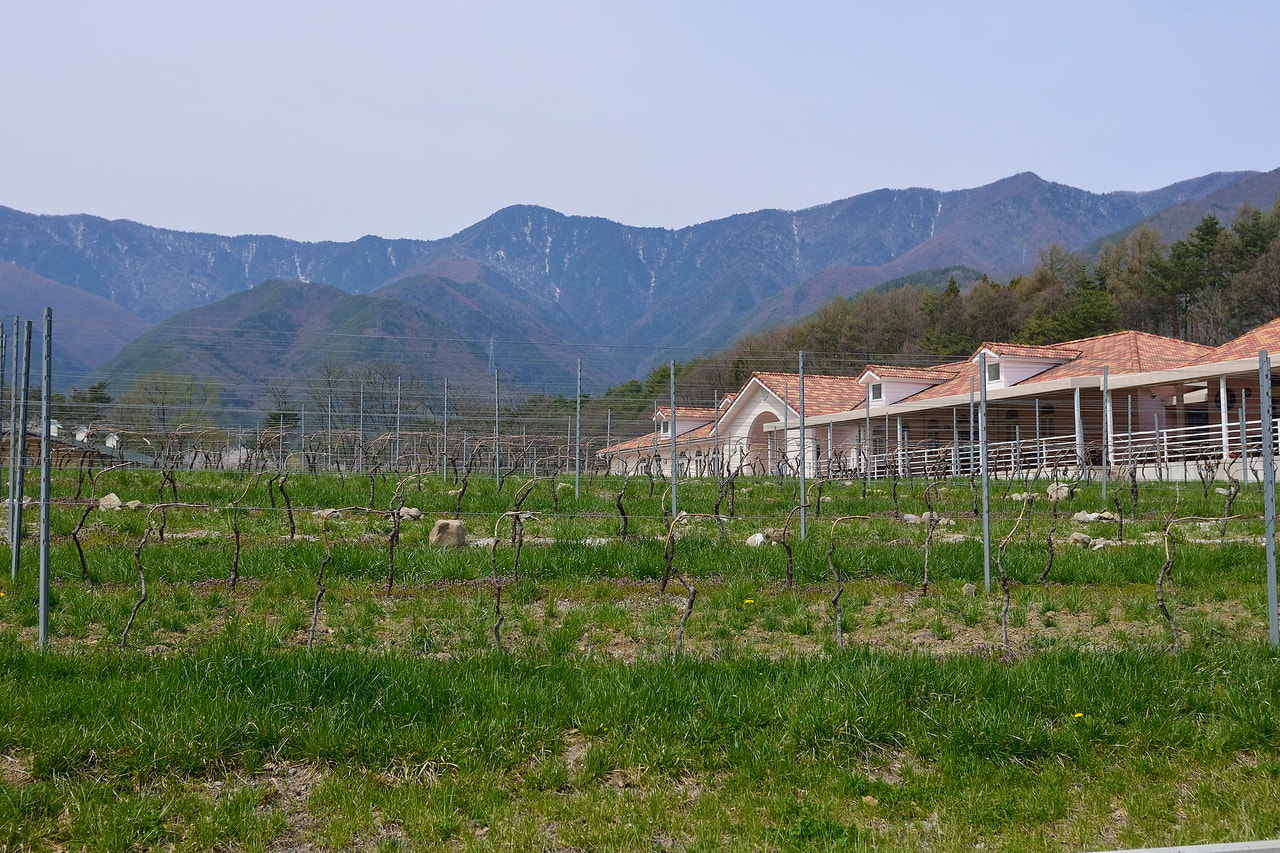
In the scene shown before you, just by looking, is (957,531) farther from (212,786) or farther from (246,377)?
(246,377)

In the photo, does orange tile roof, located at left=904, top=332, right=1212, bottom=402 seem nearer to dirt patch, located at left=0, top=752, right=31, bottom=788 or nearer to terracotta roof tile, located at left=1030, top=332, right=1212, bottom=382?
terracotta roof tile, located at left=1030, top=332, right=1212, bottom=382

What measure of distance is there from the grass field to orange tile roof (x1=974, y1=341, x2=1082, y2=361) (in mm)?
22825

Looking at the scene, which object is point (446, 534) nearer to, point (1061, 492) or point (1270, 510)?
point (1270, 510)

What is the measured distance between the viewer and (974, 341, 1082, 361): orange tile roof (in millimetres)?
29766

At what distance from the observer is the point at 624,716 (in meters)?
4.73

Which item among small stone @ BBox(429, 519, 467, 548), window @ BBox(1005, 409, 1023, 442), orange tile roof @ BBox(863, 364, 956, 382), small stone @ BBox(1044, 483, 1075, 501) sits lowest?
small stone @ BBox(429, 519, 467, 548)

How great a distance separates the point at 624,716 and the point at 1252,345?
88.0 feet

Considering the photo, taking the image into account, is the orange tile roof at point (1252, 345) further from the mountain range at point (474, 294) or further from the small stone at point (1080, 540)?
the mountain range at point (474, 294)

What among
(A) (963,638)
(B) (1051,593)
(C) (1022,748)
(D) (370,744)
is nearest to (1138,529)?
(B) (1051,593)

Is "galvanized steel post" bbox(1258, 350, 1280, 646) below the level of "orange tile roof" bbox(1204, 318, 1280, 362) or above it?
below

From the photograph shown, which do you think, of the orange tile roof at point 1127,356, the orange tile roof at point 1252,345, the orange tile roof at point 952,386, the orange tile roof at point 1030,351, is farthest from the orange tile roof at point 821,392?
the orange tile roof at point 1252,345

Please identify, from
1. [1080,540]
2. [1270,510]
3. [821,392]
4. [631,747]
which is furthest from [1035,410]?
[631,747]

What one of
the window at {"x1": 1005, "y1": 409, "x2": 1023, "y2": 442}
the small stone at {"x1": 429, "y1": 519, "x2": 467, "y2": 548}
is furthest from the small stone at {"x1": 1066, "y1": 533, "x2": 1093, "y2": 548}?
the window at {"x1": 1005, "y1": 409, "x2": 1023, "y2": 442}

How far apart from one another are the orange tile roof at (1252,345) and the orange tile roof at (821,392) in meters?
11.8
